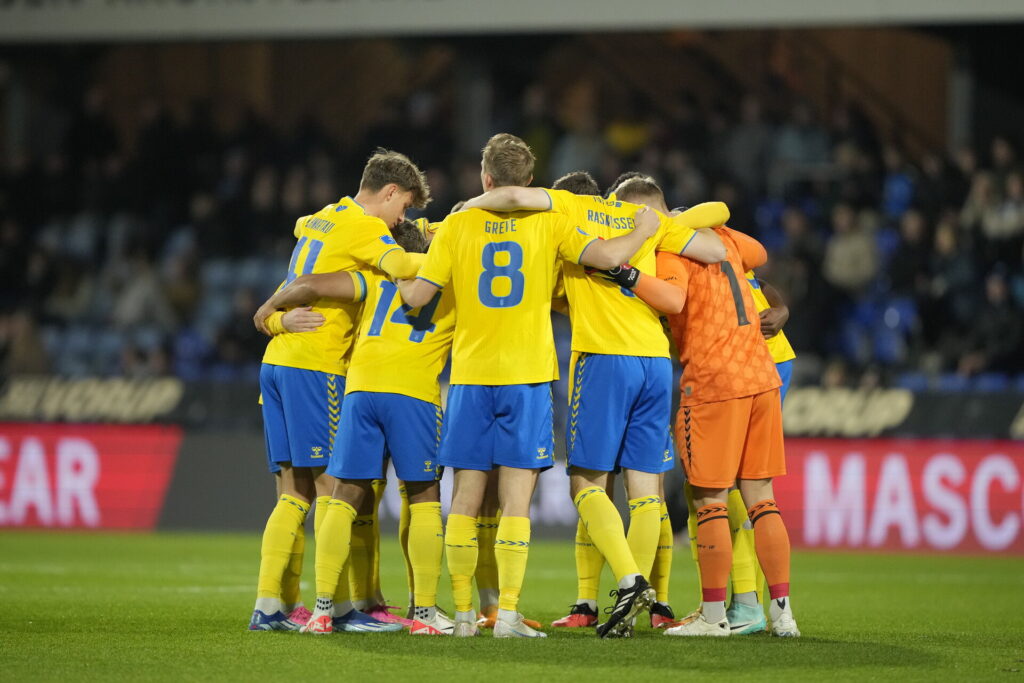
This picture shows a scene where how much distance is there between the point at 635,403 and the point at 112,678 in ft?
9.09

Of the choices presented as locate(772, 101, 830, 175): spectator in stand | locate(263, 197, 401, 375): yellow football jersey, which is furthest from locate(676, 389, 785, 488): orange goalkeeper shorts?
locate(772, 101, 830, 175): spectator in stand

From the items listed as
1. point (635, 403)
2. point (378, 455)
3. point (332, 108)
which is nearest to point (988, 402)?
point (635, 403)

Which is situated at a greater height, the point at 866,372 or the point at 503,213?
the point at 503,213

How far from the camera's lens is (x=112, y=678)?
5.58 meters

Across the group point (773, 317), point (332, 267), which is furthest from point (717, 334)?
point (332, 267)

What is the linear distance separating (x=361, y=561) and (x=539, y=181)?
10.5 meters

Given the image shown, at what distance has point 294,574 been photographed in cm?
734

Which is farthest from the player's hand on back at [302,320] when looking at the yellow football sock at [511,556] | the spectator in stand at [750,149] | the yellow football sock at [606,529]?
the spectator in stand at [750,149]

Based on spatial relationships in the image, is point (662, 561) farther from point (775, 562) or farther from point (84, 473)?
point (84, 473)

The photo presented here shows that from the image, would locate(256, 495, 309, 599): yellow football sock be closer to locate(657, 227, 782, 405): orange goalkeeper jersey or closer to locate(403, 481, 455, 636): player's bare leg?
locate(403, 481, 455, 636): player's bare leg

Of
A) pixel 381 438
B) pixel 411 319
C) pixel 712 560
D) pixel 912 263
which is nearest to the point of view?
pixel 712 560

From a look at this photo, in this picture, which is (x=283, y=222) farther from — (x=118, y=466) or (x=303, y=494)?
(x=303, y=494)

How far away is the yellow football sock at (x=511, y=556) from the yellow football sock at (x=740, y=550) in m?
1.25

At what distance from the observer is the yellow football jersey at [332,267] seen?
23.6ft
